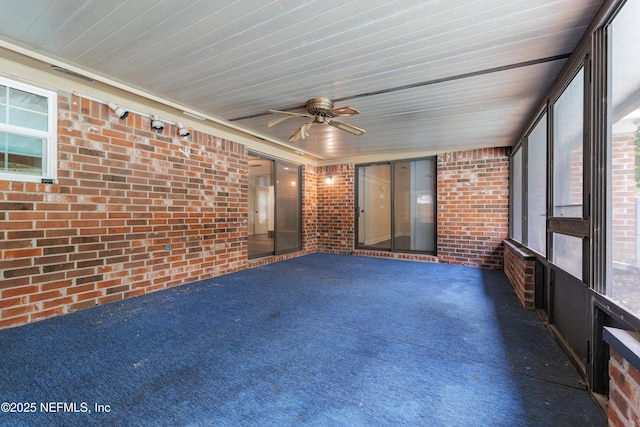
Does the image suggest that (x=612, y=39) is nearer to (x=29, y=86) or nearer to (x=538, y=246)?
(x=538, y=246)

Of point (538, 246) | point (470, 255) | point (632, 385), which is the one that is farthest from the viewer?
point (470, 255)

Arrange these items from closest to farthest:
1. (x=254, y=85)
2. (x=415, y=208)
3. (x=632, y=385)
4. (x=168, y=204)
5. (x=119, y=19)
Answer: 1. (x=632, y=385)
2. (x=119, y=19)
3. (x=254, y=85)
4. (x=168, y=204)
5. (x=415, y=208)

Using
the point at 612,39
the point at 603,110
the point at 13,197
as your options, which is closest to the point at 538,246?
the point at 603,110

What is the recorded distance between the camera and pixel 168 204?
364 cm

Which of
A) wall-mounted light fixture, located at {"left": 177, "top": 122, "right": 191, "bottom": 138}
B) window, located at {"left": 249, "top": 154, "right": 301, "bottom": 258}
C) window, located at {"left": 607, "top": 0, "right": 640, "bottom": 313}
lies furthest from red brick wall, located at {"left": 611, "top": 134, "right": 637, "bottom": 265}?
window, located at {"left": 249, "top": 154, "right": 301, "bottom": 258}

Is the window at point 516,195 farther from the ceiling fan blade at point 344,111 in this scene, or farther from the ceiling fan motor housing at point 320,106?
the ceiling fan motor housing at point 320,106

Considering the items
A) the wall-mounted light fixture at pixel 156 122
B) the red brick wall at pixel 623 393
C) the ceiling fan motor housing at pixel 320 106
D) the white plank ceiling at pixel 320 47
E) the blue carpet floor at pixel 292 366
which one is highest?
the white plank ceiling at pixel 320 47

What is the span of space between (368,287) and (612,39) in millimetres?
3197

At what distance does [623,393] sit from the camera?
1158 mm

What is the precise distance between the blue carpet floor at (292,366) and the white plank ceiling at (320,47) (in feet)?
7.78

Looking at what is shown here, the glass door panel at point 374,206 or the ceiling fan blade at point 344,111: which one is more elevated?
the ceiling fan blade at point 344,111

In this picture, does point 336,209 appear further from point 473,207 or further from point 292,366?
point 292,366

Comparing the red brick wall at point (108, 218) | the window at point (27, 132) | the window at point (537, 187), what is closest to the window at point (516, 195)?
the window at point (537, 187)

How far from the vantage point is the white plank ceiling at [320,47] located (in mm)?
1762
